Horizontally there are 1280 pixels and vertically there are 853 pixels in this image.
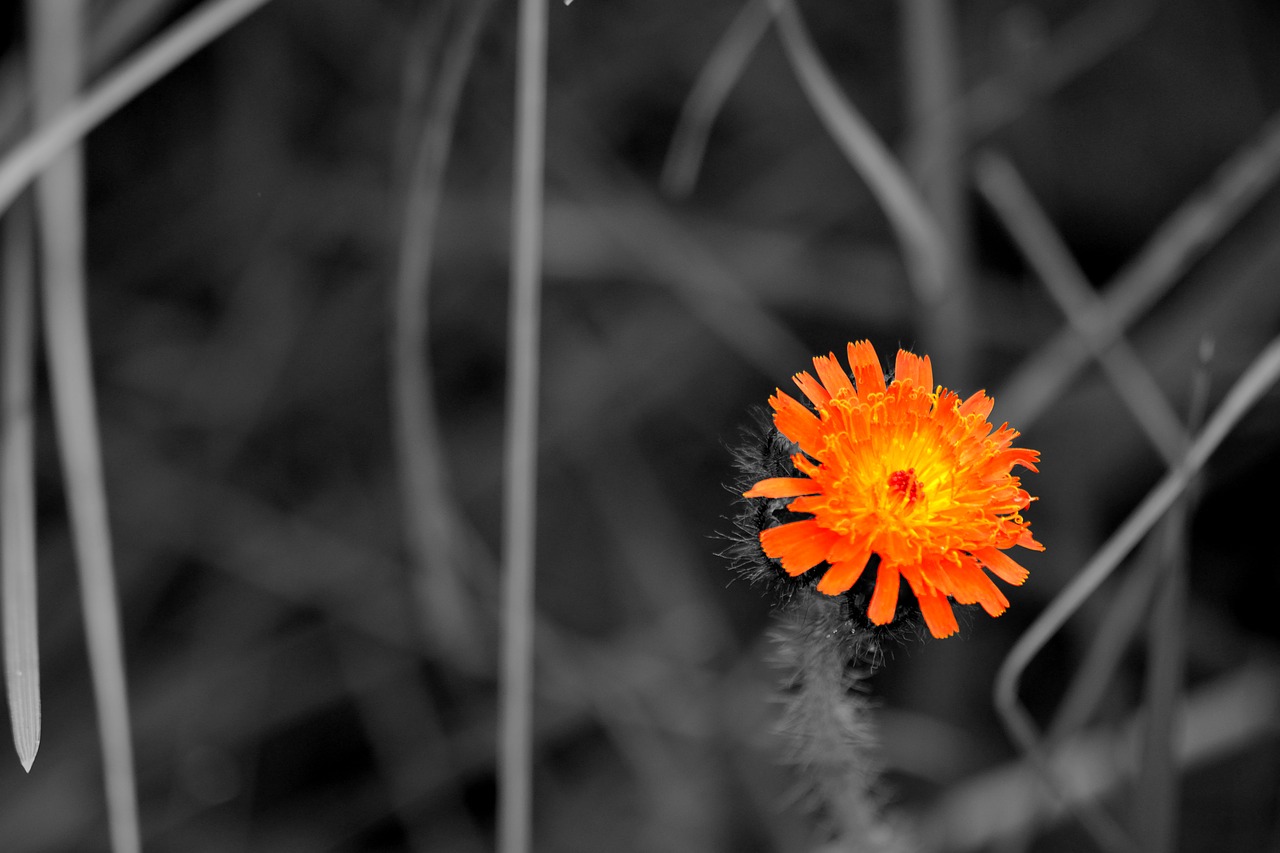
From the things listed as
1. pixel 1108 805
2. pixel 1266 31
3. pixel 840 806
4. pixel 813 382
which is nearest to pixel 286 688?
pixel 840 806

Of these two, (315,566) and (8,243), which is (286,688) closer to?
(315,566)

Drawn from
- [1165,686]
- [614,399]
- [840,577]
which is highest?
[614,399]

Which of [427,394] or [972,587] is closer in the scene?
[972,587]

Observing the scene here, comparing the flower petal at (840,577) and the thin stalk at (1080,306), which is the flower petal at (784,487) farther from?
the thin stalk at (1080,306)

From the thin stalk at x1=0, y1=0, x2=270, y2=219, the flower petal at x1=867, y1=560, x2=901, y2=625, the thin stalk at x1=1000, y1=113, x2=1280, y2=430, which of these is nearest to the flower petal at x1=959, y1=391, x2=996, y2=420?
the flower petal at x1=867, y1=560, x2=901, y2=625

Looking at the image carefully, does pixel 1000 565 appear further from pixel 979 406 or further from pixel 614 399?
pixel 614 399

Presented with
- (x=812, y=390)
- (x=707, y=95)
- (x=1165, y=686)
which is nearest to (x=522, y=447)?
(x=812, y=390)
